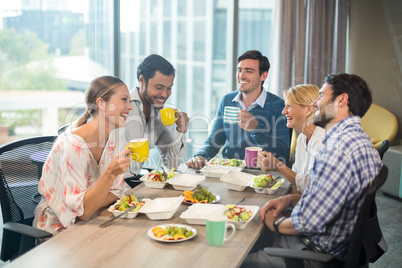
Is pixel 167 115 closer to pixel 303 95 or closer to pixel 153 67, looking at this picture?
pixel 153 67

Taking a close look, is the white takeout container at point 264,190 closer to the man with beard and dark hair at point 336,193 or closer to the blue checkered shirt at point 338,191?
the man with beard and dark hair at point 336,193

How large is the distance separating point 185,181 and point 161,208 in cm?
44

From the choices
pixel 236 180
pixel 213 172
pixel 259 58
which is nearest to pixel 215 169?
pixel 213 172

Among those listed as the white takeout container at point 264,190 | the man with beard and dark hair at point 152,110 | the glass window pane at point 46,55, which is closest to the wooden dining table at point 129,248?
the white takeout container at point 264,190

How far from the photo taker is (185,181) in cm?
222

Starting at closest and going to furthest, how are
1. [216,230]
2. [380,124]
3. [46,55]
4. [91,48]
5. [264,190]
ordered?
[216,230] → [264,190] → [46,55] → [91,48] → [380,124]

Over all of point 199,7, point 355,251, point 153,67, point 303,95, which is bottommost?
point 355,251

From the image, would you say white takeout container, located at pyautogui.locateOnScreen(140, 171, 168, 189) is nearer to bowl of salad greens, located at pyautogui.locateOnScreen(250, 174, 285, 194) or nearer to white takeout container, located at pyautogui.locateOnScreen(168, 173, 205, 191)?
white takeout container, located at pyautogui.locateOnScreen(168, 173, 205, 191)

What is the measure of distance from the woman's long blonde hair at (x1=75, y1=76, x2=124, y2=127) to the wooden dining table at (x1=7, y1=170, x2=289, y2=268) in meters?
0.49

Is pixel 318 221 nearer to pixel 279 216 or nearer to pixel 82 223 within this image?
pixel 279 216

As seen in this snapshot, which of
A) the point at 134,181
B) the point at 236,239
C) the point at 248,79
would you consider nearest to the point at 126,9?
the point at 248,79

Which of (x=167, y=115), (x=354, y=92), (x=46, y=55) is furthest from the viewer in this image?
(x=46, y=55)

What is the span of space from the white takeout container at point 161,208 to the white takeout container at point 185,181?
233 mm

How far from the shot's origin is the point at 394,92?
4727 mm
